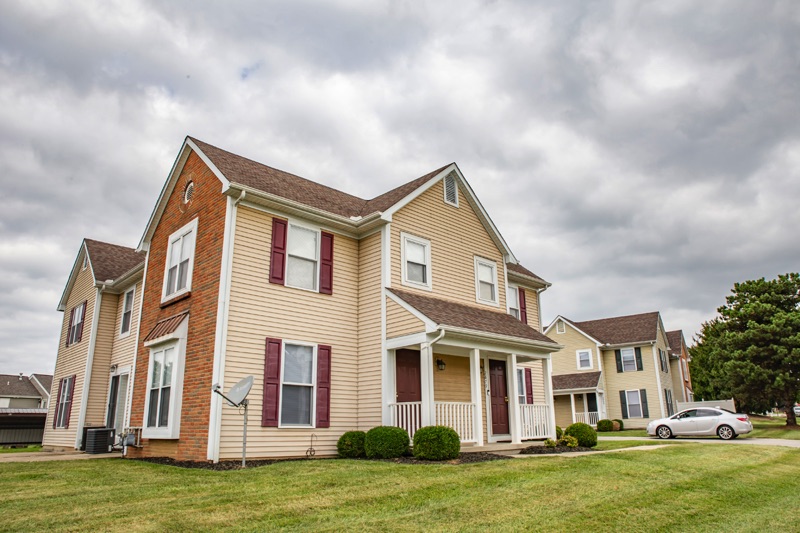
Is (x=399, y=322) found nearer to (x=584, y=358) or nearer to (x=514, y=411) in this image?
(x=514, y=411)

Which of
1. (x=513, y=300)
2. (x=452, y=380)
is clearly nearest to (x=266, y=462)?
(x=452, y=380)

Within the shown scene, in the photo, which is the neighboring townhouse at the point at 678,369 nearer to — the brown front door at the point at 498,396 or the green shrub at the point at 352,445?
the brown front door at the point at 498,396

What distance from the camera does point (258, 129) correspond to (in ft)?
59.0

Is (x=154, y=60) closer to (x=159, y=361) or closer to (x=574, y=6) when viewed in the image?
(x=159, y=361)

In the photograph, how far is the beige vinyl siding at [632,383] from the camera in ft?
112

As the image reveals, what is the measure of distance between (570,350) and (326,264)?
2784cm

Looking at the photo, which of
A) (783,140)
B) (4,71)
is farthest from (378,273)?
(783,140)

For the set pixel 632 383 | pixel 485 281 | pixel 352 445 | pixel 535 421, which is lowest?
pixel 352 445

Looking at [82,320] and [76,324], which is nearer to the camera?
[82,320]

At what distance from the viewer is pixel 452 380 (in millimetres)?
15258

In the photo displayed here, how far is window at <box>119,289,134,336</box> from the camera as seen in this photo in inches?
741

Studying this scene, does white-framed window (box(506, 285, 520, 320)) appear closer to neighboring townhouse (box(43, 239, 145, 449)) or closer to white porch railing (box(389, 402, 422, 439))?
white porch railing (box(389, 402, 422, 439))

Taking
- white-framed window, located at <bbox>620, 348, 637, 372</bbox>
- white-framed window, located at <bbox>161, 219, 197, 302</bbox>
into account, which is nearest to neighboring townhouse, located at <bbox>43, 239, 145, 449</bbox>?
white-framed window, located at <bbox>161, 219, 197, 302</bbox>

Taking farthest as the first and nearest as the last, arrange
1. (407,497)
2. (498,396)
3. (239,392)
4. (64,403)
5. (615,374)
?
(615,374) → (64,403) → (498,396) → (239,392) → (407,497)
